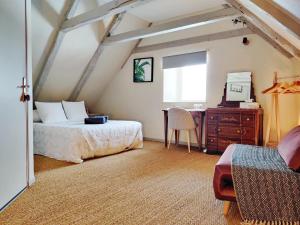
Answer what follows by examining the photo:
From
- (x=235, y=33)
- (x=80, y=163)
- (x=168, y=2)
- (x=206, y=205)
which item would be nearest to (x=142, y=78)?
(x=168, y=2)

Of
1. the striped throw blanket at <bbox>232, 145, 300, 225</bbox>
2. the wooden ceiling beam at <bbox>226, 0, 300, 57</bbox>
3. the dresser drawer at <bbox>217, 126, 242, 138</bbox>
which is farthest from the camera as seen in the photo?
the dresser drawer at <bbox>217, 126, 242, 138</bbox>

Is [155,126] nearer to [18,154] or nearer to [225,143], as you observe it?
[225,143]

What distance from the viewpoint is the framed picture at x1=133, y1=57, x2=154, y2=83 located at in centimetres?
529

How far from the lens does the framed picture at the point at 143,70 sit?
5.29 metres

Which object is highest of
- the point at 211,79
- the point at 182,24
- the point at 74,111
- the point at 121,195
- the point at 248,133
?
the point at 182,24

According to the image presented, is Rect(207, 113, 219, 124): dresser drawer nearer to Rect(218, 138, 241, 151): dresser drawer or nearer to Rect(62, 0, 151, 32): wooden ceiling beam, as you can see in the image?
Rect(218, 138, 241, 151): dresser drawer

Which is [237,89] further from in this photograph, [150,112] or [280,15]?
[280,15]

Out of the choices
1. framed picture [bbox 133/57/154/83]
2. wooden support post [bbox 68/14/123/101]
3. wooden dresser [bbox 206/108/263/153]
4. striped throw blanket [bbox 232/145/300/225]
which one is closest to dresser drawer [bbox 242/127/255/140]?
wooden dresser [bbox 206/108/263/153]

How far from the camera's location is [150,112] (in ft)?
17.7

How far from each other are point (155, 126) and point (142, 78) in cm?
112

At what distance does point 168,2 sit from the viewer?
4074 millimetres

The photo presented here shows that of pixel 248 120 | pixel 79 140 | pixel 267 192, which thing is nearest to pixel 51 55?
pixel 79 140

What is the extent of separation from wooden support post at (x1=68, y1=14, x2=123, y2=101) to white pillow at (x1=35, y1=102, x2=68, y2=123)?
86 centimetres

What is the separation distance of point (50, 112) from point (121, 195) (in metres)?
2.79
